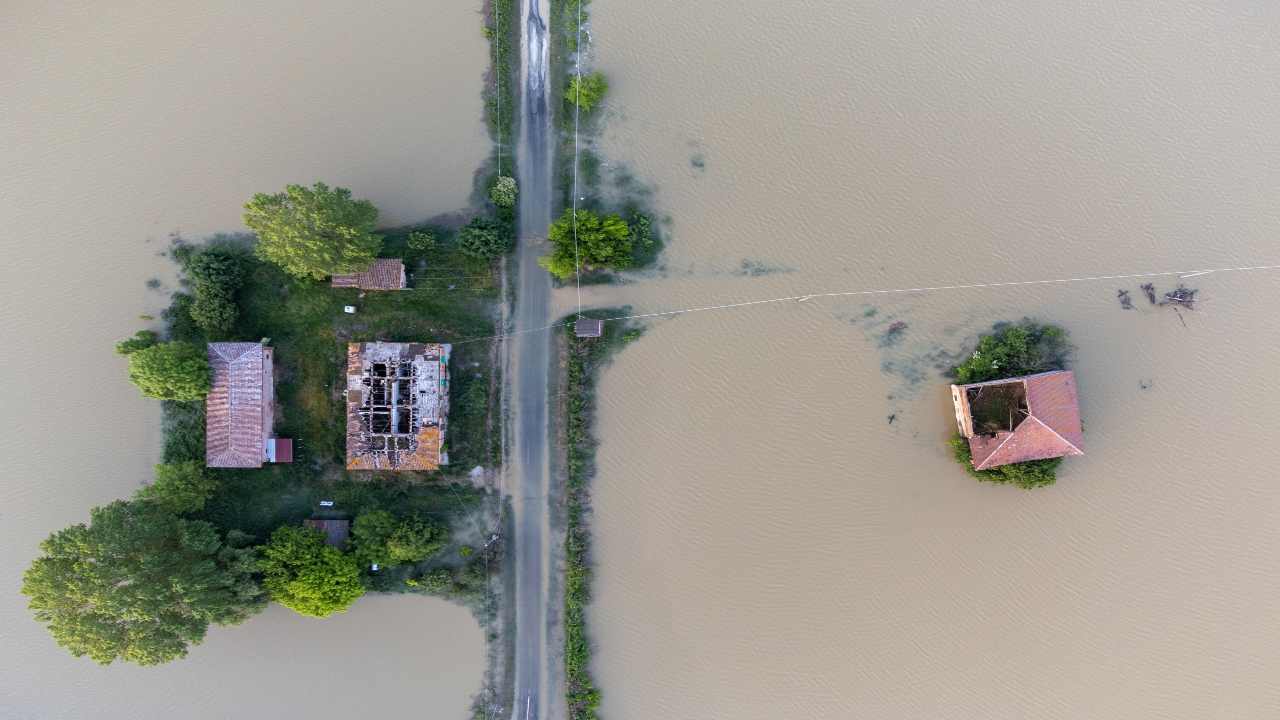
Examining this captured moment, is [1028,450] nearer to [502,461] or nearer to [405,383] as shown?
[502,461]

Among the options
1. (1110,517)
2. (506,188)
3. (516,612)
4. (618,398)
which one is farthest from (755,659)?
(506,188)

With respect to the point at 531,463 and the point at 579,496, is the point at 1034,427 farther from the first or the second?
the point at 531,463

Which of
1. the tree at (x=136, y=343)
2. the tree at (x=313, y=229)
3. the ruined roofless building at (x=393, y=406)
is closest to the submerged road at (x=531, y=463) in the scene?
the ruined roofless building at (x=393, y=406)

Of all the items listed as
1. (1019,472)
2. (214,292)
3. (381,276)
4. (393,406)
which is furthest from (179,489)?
(1019,472)

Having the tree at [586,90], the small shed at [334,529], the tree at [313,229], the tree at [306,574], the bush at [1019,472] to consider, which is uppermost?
the tree at [586,90]

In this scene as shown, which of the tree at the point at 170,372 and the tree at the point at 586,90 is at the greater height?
the tree at the point at 586,90

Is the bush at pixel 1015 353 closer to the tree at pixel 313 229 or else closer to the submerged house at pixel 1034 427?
the submerged house at pixel 1034 427
